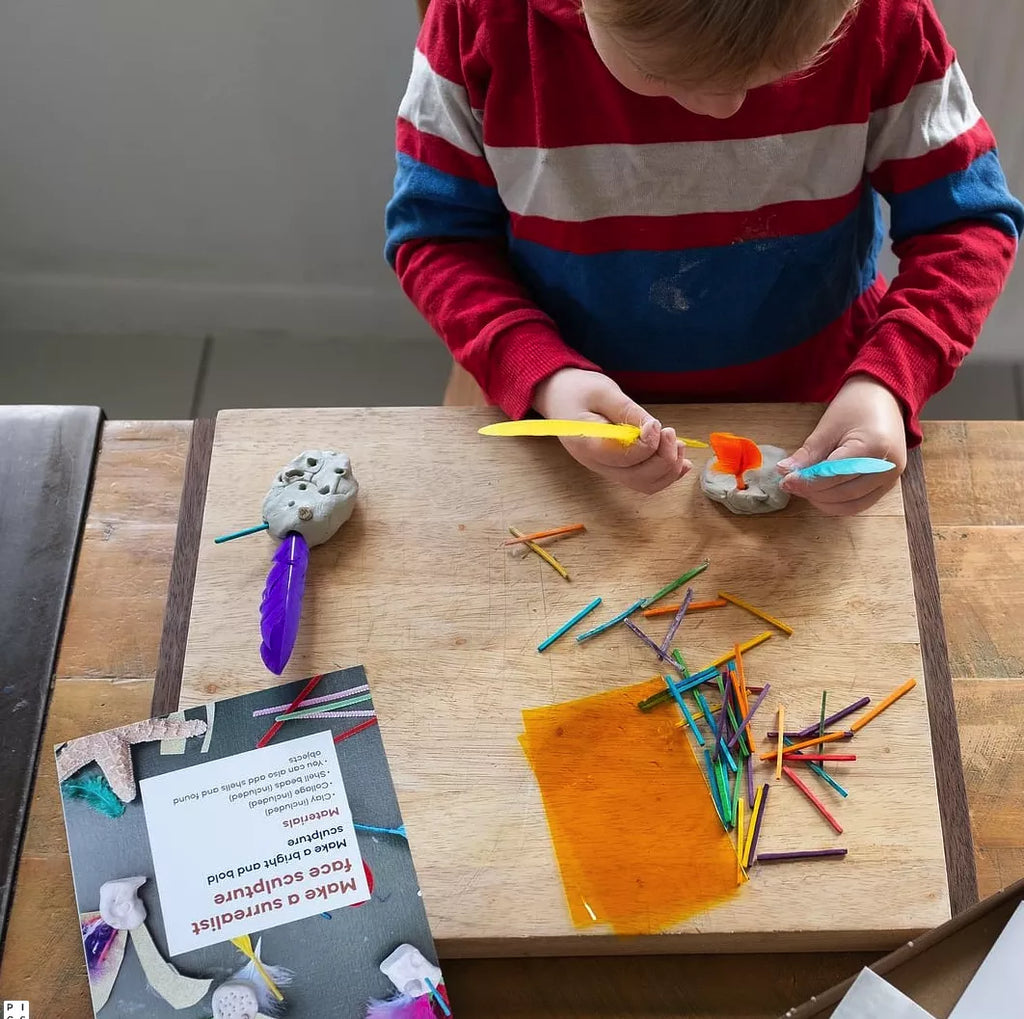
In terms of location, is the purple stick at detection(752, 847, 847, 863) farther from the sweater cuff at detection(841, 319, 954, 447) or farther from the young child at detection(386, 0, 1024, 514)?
the sweater cuff at detection(841, 319, 954, 447)

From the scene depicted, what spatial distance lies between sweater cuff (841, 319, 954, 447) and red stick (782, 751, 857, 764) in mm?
314

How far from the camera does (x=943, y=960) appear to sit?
647mm

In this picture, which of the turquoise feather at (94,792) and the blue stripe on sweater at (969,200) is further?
the blue stripe on sweater at (969,200)

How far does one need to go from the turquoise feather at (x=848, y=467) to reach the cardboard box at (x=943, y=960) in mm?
311

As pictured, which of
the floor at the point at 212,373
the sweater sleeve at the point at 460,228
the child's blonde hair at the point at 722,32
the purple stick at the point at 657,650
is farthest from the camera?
the floor at the point at 212,373

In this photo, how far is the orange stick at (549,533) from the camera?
0.82 metres

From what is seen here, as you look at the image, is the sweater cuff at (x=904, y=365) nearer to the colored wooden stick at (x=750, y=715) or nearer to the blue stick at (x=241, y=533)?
the colored wooden stick at (x=750, y=715)

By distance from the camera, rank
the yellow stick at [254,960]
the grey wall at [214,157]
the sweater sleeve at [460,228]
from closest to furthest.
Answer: the yellow stick at [254,960] → the sweater sleeve at [460,228] → the grey wall at [214,157]

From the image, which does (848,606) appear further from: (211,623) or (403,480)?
(211,623)

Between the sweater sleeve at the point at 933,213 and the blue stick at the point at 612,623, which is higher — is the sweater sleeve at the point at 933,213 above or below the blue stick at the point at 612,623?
above

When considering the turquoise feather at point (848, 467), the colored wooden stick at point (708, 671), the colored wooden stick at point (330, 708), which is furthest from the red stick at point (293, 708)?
the turquoise feather at point (848, 467)

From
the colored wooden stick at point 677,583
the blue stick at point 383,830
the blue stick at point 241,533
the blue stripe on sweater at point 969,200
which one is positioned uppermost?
the blue stripe on sweater at point 969,200

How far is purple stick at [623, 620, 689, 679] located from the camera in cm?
76

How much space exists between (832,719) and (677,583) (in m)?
0.16
